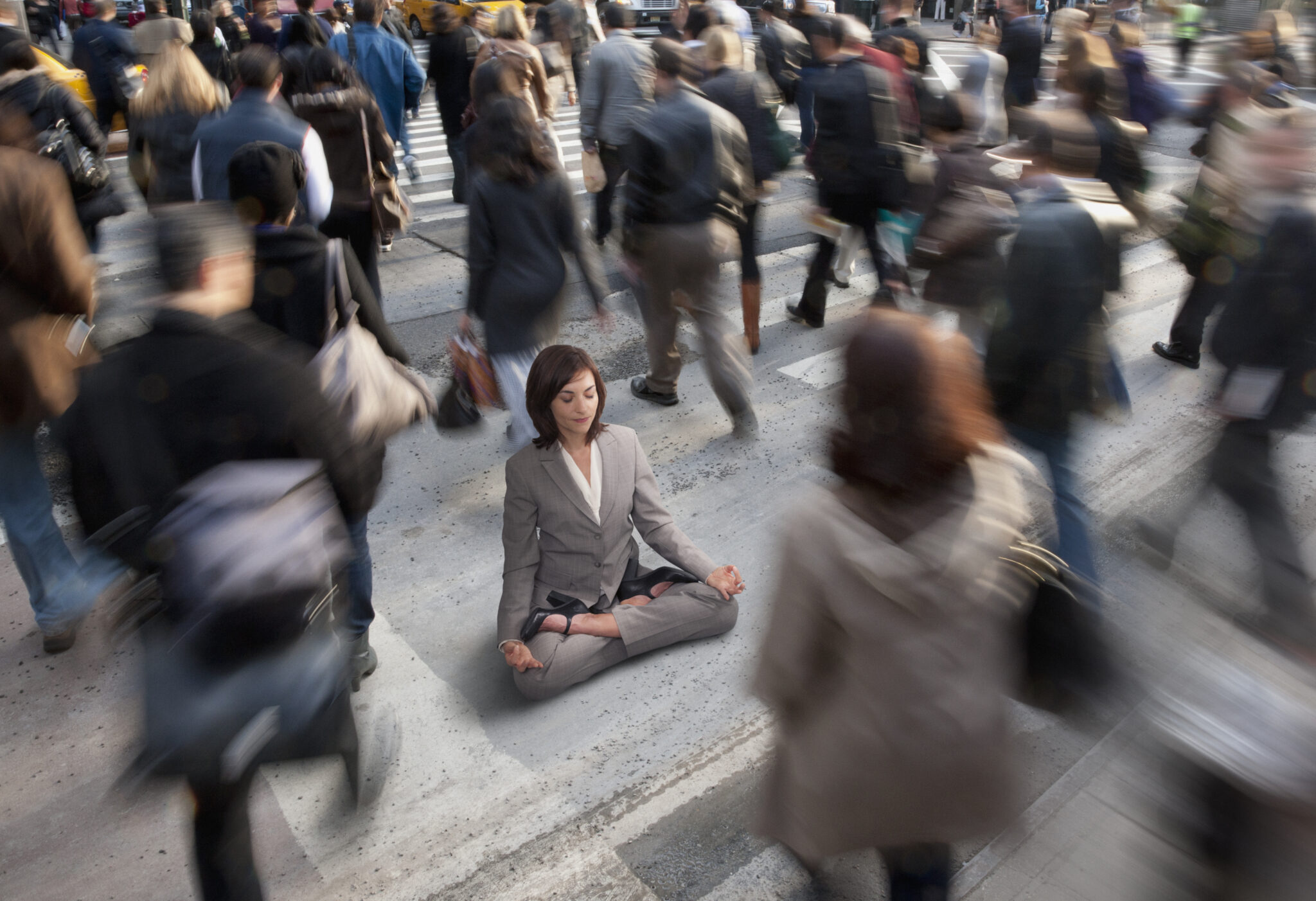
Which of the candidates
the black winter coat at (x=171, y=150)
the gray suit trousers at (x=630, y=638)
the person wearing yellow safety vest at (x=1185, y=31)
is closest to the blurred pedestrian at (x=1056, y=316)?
the gray suit trousers at (x=630, y=638)

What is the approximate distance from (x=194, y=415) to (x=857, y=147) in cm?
470

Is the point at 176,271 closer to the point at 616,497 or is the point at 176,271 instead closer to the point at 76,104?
the point at 616,497

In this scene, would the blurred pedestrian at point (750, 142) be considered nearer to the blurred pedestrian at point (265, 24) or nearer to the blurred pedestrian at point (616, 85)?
the blurred pedestrian at point (616, 85)

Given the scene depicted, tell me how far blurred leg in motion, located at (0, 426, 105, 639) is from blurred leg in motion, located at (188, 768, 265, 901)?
149 cm

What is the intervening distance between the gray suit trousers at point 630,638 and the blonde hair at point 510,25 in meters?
5.66

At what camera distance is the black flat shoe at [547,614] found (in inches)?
139

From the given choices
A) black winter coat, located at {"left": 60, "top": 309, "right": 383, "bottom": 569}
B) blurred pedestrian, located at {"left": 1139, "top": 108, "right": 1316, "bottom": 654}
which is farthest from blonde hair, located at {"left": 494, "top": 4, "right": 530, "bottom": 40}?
black winter coat, located at {"left": 60, "top": 309, "right": 383, "bottom": 569}

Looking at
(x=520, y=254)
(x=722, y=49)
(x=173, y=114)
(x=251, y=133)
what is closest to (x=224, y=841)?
(x=520, y=254)

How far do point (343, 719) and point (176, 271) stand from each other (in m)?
1.21

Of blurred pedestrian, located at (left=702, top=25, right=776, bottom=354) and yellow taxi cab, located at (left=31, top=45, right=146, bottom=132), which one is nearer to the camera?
blurred pedestrian, located at (left=702, top=25, right=776, bottom=354)

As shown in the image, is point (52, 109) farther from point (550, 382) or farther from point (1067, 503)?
point (1067, 503)

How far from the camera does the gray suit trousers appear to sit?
3.55 metres

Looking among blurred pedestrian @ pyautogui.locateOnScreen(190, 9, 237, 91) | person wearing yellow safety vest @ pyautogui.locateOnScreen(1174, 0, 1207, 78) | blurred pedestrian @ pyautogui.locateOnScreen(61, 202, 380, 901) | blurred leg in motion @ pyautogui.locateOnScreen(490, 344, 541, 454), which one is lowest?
person wearing yellow safety vest @ pyautogui.locateOnScreen(1174, 0, 1207, 78)

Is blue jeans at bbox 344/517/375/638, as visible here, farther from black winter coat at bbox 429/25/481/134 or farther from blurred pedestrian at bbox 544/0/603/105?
blurred pedestrian at bbox 544/0/603/105
